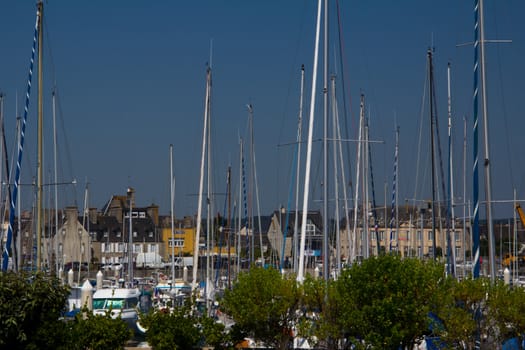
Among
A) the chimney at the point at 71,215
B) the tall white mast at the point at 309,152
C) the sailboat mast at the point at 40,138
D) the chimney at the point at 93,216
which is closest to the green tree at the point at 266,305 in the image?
the tall white mast at the point at 309,152

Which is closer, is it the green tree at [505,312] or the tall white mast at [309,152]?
the green tree at [505,312]

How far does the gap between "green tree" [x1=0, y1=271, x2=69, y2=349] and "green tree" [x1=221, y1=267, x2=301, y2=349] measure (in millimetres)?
5309

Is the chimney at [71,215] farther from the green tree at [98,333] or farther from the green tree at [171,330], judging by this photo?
the green tree at [171,330]

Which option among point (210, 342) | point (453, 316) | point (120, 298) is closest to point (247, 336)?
point (210, 342)

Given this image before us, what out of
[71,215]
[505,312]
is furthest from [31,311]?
[71,215]

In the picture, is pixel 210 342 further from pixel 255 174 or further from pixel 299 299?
pixel 255 174

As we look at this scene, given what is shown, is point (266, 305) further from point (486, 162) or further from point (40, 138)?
point (40, 138)

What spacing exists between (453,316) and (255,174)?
1409 inches

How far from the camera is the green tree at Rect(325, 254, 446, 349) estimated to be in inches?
1059

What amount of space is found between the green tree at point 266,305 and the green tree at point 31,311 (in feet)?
17.4

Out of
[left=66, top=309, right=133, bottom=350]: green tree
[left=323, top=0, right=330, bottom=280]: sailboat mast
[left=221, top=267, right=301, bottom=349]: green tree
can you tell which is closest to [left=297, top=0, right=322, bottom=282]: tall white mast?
[left=323, top=0, right=330, bottom=280]: sailboat mast

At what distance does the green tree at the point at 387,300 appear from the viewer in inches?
1059

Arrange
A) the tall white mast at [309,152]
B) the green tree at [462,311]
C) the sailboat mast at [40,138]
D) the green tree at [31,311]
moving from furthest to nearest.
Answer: the sailboat mast at [40,138], the tall white mast at [309,152], the green tree at [31,311], the green tree at [462,311]

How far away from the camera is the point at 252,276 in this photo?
2906 cm
